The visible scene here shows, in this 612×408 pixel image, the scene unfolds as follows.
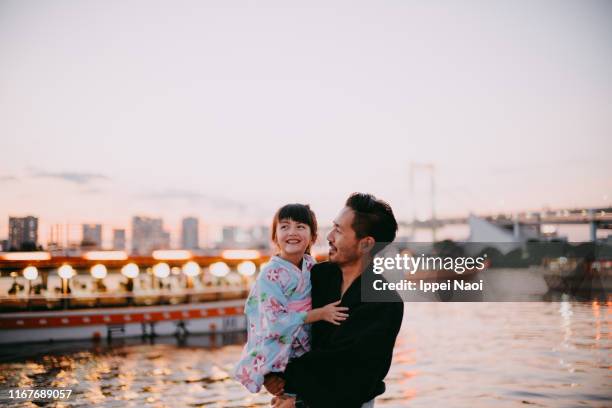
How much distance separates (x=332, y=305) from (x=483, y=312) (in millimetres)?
37011

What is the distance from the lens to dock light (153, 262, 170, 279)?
88.8ft

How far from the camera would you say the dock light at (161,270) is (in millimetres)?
27078

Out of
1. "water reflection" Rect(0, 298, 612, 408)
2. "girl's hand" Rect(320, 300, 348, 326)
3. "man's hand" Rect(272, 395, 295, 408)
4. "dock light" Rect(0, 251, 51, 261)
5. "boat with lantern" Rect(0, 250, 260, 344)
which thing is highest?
"girl's hand" Rect(320, 300, 348, 326)

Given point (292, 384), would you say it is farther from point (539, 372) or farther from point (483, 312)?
point (483, 312)

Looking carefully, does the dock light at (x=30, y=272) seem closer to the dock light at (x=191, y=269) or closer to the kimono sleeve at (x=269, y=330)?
the dock light at (x=191, y=269)

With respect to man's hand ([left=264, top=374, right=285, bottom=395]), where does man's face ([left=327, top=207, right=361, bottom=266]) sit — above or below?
above

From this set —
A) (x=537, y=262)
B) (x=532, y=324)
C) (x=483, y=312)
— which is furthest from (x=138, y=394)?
(x=537, y=262)

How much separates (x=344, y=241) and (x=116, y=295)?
23.8 metres

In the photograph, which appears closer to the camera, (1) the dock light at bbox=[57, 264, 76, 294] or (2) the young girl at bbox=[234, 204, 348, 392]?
(2) the young girl at bbox=[234, 204, 348, 392]

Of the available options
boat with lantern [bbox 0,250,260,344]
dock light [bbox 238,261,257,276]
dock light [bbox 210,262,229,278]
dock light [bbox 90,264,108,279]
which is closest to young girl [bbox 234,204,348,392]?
boat with lantern [bbox 0,250,260,344]

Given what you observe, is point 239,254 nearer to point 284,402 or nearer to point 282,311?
point 282,311

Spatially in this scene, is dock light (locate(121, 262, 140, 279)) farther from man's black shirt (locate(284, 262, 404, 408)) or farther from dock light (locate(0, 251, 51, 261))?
man's black shirt (locate(284, 262, 404, 408))

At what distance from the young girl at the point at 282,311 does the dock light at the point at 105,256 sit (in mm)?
23587

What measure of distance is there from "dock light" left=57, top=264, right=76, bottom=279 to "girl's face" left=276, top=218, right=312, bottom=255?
75.7 feet
